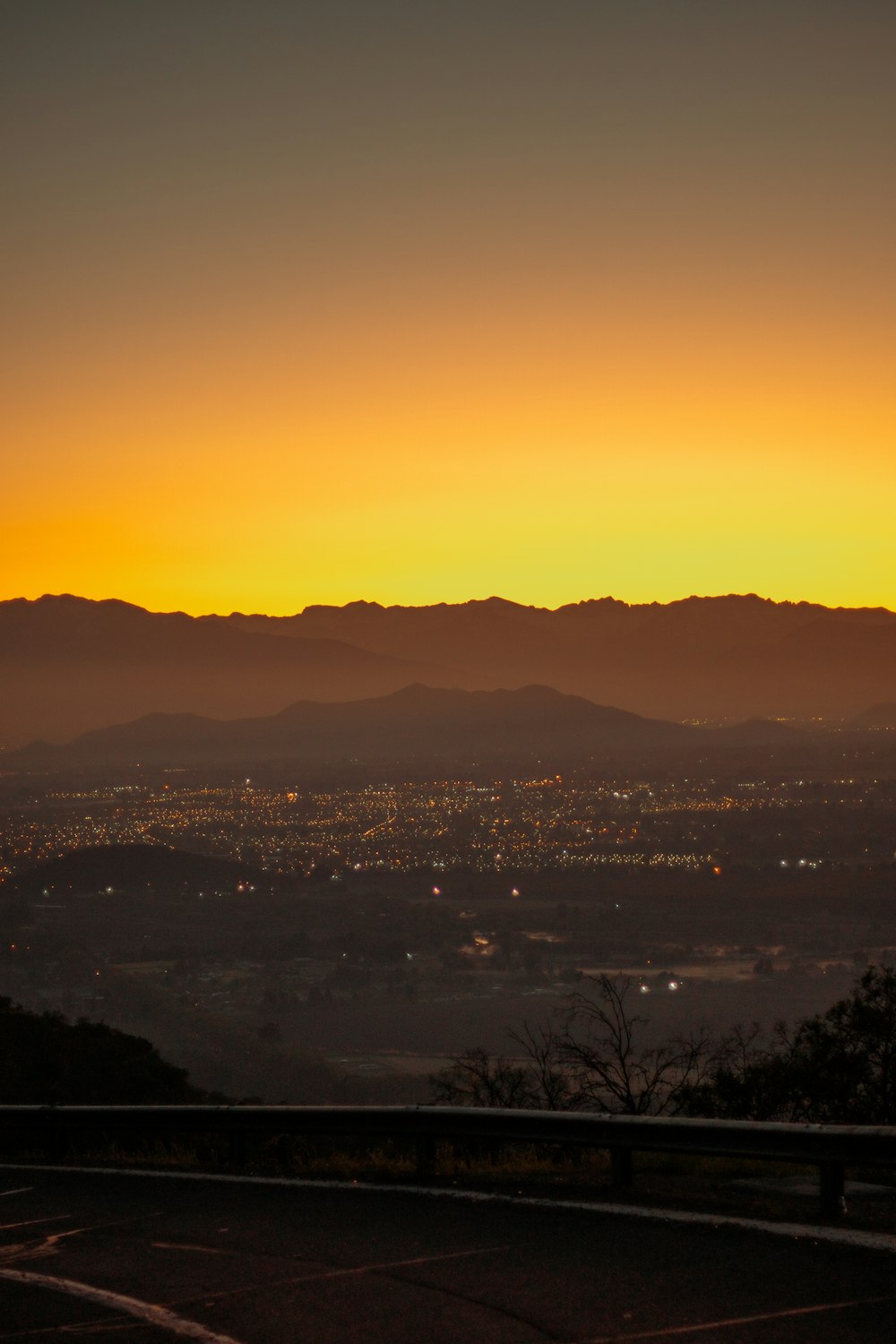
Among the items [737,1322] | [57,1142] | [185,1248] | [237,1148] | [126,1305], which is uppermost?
[737,1322]

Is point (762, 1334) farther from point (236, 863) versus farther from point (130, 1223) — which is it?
point (236, 863)

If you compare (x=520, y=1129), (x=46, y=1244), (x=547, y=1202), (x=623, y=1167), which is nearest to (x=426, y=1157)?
(x=520, y=1129)

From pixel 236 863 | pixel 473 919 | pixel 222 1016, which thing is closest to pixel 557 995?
pixel 222 1016

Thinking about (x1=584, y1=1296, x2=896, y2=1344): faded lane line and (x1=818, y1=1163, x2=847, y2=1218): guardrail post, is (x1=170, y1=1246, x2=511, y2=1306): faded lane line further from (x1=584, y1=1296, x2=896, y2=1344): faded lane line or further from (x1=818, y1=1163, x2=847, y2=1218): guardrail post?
(x1=818, y1=1163, x2=847, y2=1218): guardrail post

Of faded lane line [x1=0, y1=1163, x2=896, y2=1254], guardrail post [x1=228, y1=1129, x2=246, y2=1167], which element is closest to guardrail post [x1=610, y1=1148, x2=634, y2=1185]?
faded lane line [x1=0, y1=1163, x2=896, y2=1254]

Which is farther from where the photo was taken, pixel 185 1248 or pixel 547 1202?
pixel 547 1202

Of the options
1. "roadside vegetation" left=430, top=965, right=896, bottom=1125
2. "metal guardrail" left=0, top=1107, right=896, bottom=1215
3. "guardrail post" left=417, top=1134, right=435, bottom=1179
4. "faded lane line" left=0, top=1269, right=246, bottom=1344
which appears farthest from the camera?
"roadside vegetation" left=430, top=965, right=896, bottom=1125

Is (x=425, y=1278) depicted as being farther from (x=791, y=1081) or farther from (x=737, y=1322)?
(x=791, y=1081)

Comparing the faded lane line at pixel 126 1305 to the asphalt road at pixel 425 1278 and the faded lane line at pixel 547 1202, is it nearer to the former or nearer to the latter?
the asphalt road at pixel 425 1278
